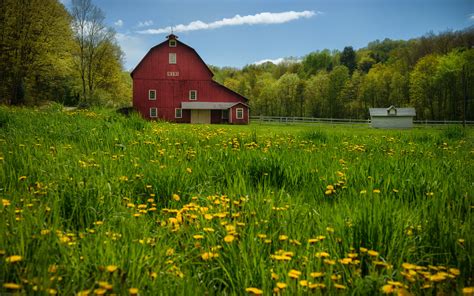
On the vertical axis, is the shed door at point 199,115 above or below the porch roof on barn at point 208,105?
below

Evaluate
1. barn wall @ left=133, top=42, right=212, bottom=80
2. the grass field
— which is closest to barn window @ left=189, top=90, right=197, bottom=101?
barn wall @ left=133, top=42, right=212, bottom=80

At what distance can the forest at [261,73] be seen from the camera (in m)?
28.9

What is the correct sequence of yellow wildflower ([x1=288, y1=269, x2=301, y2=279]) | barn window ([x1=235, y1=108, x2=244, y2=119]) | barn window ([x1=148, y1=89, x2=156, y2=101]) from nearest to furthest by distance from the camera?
1. yellow wildflower ([x1=288, y1=269, x2=301, y2=279])
2. barn window ([x1=148, y1=89, x2=156, y2=101])
3. barn window ([x1=235, y1=108, x2=244, y2=119])

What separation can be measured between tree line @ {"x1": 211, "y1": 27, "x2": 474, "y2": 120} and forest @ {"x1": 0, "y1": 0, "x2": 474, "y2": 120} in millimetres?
197

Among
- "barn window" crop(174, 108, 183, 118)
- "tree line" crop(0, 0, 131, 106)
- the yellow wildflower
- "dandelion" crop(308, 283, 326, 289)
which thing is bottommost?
"dandelion" crop(308, 283, 326, 289)

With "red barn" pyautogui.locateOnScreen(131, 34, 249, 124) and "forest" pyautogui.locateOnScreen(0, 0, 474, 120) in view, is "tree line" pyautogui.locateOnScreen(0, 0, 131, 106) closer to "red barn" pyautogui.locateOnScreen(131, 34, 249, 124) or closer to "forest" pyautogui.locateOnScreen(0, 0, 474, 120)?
"forest" pyautogui.locateOnScreen(0, 0, 474, 120)

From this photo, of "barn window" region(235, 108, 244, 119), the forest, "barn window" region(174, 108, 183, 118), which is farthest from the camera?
"barn window" region(235, 108, 244, 119)

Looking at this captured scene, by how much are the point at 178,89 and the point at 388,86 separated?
194 ft

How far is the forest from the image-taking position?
28922mm

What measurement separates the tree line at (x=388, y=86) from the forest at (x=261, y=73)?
0.65 feet

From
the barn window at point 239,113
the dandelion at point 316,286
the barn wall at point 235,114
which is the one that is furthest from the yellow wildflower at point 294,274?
the barn window at point 239,113

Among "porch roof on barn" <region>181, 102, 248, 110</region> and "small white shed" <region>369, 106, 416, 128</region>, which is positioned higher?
"porch roof on barn" <region>181, 102, 248, 110</region>

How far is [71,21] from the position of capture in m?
33.6

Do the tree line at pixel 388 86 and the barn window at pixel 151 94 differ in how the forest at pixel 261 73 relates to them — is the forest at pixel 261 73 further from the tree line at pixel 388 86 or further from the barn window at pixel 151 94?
the barn window at pixel 151 94
